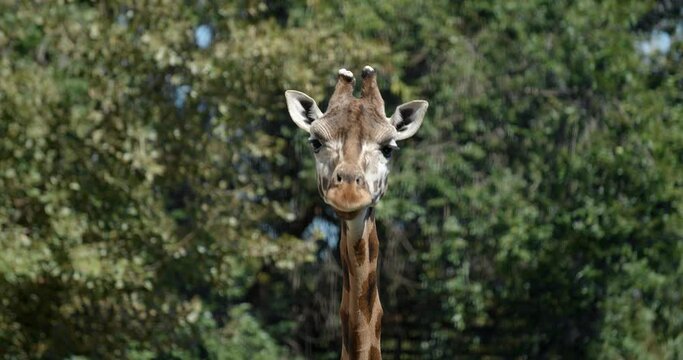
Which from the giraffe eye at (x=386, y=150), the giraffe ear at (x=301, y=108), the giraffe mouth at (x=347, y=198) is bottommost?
the giraffe mouth at (x=347, y=198)

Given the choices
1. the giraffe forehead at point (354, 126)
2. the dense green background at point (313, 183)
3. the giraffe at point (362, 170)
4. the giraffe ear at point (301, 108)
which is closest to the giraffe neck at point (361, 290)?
the giraffe at point (362, 170)

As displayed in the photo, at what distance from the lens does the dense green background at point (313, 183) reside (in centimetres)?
1220

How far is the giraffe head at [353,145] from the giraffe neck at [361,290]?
8.8 inches

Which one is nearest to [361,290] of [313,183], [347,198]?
[347,198]

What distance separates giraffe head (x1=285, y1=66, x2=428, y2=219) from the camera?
5492 mm

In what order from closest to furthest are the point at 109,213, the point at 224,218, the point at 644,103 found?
1. the point at 109,213
2. the point at 224,218
3. the point at 644,103

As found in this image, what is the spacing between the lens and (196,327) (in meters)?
13.7

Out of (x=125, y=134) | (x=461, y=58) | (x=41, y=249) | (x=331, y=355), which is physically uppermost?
(x=461, y=58)

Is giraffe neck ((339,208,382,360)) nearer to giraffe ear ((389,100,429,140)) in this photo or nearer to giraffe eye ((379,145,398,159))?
giraffe eye ((379,145,398,159))

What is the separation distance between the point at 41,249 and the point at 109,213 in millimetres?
1056

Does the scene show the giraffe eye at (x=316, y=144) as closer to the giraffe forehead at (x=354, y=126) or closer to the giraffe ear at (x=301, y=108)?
the giraffe forehead at (x=354, y=126)

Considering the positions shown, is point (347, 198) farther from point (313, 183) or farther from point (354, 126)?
point (313, 183)

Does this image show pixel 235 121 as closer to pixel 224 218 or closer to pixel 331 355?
pixel 224 218

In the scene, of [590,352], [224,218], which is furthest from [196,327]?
[590,352]
